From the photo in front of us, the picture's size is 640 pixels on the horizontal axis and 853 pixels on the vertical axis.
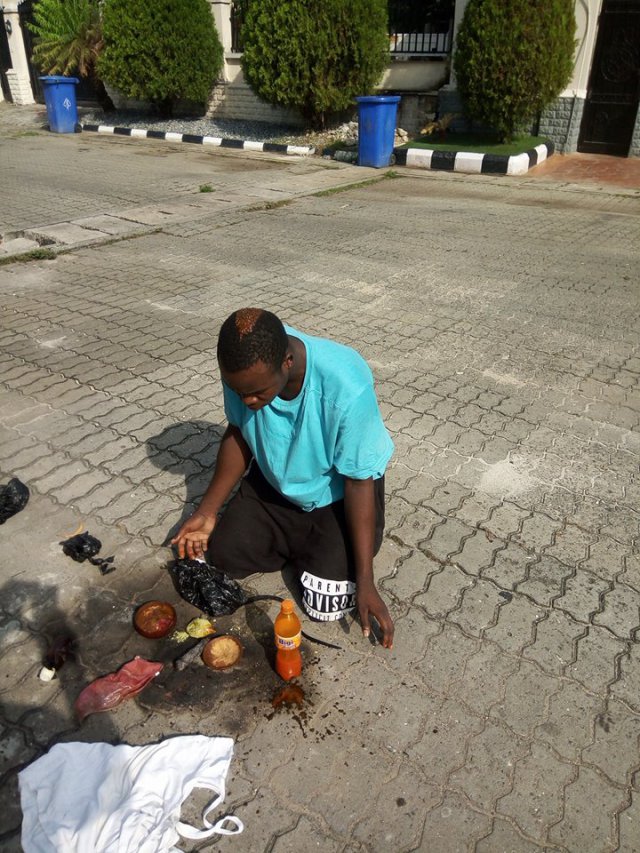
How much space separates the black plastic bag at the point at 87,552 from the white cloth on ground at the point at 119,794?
0.87 metres

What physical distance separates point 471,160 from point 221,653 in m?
10.8

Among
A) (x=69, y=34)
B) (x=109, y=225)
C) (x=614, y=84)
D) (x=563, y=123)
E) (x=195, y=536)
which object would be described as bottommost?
(x=109, y=225)

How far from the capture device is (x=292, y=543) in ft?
8.89

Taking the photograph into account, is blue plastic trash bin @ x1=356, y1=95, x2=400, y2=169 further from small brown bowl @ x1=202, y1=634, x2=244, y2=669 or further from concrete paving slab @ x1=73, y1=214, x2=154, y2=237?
small brown bowl @ x1=202, y1=634, x2=244, y2=669

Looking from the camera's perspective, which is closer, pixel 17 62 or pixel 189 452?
pixel 189 452

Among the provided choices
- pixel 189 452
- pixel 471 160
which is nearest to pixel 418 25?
pixel 471 160

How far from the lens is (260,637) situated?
252 centimetres

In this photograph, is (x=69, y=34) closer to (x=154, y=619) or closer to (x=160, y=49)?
(x=160, y=49)

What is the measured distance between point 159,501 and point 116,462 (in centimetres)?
45

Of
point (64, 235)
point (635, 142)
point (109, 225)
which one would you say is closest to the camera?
point (64, 235)

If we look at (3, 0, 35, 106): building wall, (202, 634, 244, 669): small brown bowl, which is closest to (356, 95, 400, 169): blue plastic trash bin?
(202, 634, 244, 669): small brown bowl

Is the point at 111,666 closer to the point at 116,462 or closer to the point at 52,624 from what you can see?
the point at 52,624

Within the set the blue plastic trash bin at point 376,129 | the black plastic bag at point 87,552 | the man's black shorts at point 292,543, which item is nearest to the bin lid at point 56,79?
the blue plastic trash bin at point 376,129

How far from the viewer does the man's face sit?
195 cm
